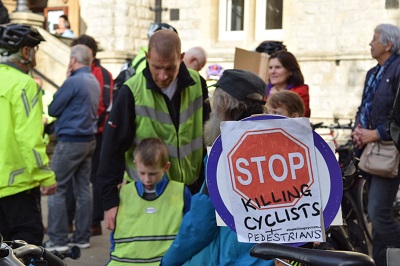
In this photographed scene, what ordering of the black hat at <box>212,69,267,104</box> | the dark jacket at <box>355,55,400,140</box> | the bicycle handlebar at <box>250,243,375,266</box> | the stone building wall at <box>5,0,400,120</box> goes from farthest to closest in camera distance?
the stone building wall at <box>5,0,400,120</box> < the dark jacket at <box>355,55,400,140</box> < the black hat at <box>212,69,267,104</box> < the bicycle handlebar at <box>250,243,375,266</box>

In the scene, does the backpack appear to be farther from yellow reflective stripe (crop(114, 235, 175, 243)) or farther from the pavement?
yellow reflective stripe (crop(114, 235, 175, 243))

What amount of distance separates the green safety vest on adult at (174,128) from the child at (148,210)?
89 mm

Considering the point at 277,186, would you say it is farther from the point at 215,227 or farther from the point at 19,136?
the point at 19,136

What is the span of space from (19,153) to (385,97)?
9.03 ft

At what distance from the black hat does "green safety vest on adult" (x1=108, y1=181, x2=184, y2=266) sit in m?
1.33

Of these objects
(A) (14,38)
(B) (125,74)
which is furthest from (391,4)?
(A) (14,38)

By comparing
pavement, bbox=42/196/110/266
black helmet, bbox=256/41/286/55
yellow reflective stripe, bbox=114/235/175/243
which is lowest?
pavement, bbox=42/196/110/266

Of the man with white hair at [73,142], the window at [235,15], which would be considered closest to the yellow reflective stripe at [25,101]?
the man with white hair at [73,142]

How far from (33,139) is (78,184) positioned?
275cm

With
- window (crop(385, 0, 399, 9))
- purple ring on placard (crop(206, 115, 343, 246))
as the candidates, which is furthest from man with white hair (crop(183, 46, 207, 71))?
window (crop(385, 0, 399, 9))

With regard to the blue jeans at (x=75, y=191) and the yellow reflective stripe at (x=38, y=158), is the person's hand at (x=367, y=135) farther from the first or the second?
the blue jeans at (x=75, y=191)

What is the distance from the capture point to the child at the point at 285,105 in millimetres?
5121

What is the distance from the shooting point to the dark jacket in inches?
259

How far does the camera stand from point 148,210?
200 inches
